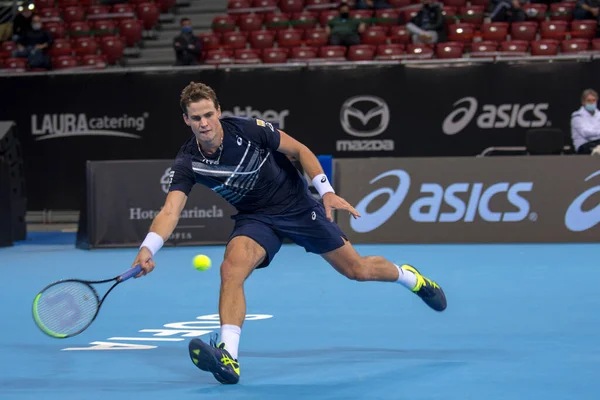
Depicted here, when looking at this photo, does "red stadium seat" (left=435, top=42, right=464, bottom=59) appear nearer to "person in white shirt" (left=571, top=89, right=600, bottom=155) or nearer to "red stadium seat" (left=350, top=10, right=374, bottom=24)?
"red stadium seat" (left=350, top=10, right=374, bottom=24)

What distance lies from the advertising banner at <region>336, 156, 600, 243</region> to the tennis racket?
8.59 metres

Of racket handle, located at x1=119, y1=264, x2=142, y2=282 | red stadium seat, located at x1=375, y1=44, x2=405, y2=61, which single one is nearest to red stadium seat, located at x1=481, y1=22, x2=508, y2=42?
red stadium seat, located at x1=375, y1=44, x2=405, y2=61

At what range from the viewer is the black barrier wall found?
17844 mm

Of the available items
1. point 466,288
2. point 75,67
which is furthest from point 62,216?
point 466,288

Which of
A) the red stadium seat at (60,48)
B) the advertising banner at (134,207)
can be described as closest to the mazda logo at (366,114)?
the advertising banner at (134,207)

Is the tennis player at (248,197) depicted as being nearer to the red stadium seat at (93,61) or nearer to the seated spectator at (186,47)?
the seated spectator at (186,47)

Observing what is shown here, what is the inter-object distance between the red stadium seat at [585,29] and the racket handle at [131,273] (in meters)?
15.0

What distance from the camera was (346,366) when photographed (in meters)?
5.94

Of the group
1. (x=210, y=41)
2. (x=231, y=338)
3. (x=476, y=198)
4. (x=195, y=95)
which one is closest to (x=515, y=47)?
(x=476, y=198)

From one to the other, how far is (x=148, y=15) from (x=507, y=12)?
26.7ft

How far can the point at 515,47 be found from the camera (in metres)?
18.2

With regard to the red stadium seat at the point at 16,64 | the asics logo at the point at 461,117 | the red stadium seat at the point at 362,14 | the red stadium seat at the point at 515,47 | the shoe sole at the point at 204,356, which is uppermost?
the shoe sole at the point at 204,356

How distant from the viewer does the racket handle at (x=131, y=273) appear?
537 centimetres

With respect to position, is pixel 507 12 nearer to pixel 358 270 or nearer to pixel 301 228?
pixel 358 270
